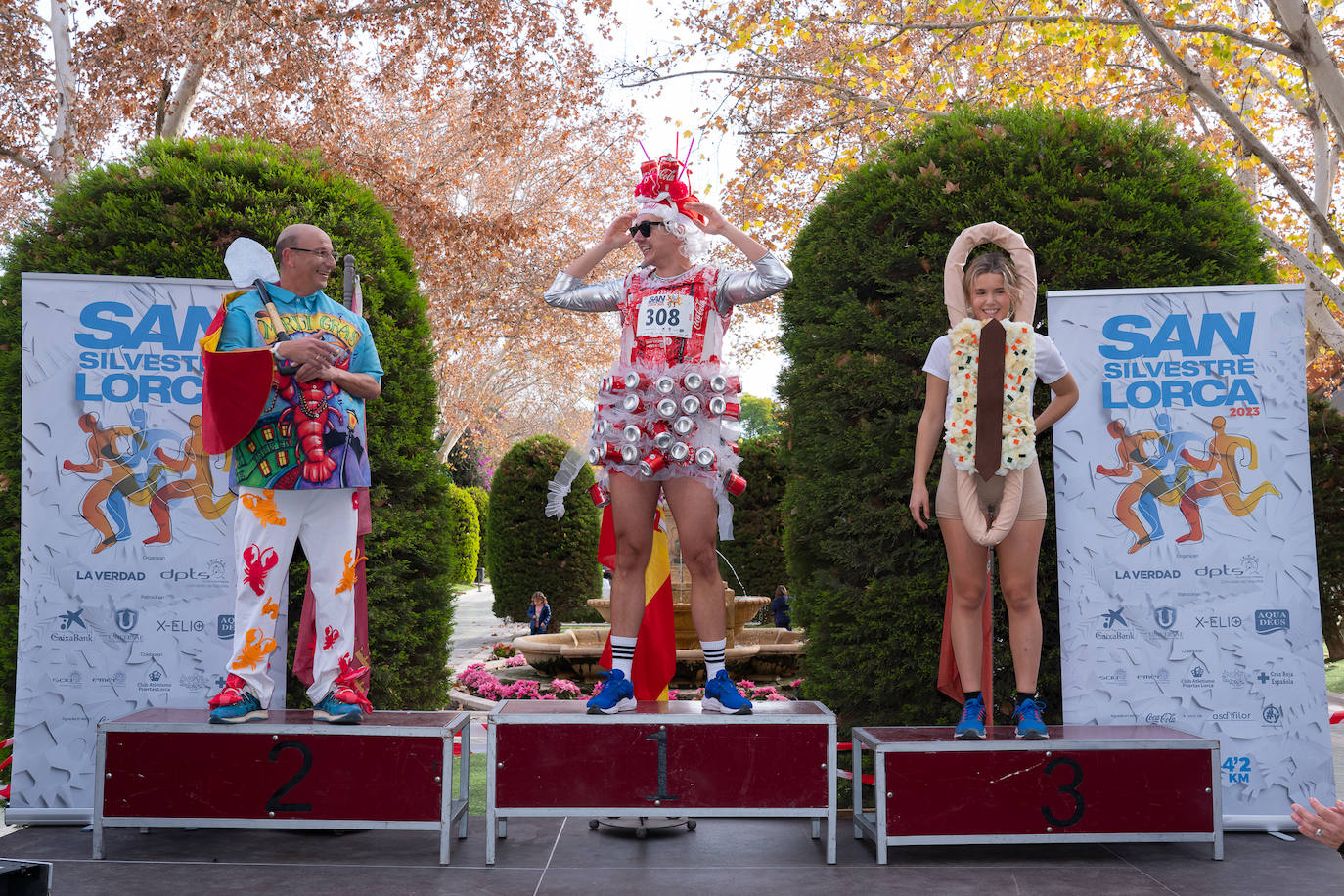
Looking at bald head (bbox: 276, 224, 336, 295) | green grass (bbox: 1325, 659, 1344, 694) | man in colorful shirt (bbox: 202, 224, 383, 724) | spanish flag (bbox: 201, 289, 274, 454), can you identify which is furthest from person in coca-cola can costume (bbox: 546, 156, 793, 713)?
green grass (bbox: 1325, 659, 1344, 694)

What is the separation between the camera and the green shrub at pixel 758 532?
12102mm

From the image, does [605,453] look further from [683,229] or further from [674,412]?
[683,229]

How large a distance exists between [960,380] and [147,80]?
9.60 meters

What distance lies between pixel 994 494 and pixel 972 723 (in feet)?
2.69

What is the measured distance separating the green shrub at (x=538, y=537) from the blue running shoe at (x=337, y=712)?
9.90 m

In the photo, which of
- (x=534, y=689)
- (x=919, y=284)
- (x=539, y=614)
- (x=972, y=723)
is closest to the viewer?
(x=972, y=723)

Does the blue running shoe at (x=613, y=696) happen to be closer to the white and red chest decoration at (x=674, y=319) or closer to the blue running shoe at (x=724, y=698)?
the blue running shoe at (x=724, y=698)

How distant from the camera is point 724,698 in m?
3.74

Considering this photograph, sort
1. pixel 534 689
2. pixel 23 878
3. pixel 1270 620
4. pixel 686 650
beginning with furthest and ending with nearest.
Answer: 1. pixel 686 650
2. pixel 534 689
3. pixel 1270 620
4. pixel 23 878

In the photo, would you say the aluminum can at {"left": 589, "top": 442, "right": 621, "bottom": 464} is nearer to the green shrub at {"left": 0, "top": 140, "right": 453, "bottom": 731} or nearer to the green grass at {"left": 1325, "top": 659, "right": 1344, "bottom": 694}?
the green shrub at {"left": 0, "top": 140, "right": 453, "bottom": 731}

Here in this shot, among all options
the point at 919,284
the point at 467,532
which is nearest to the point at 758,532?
the point at 919,284

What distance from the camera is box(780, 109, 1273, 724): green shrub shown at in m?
4.39

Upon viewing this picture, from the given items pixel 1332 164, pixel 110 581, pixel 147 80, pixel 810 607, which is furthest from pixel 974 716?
pixel 147 80

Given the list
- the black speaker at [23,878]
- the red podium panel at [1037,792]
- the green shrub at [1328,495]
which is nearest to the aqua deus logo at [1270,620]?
the green shrub at [1328,495]
